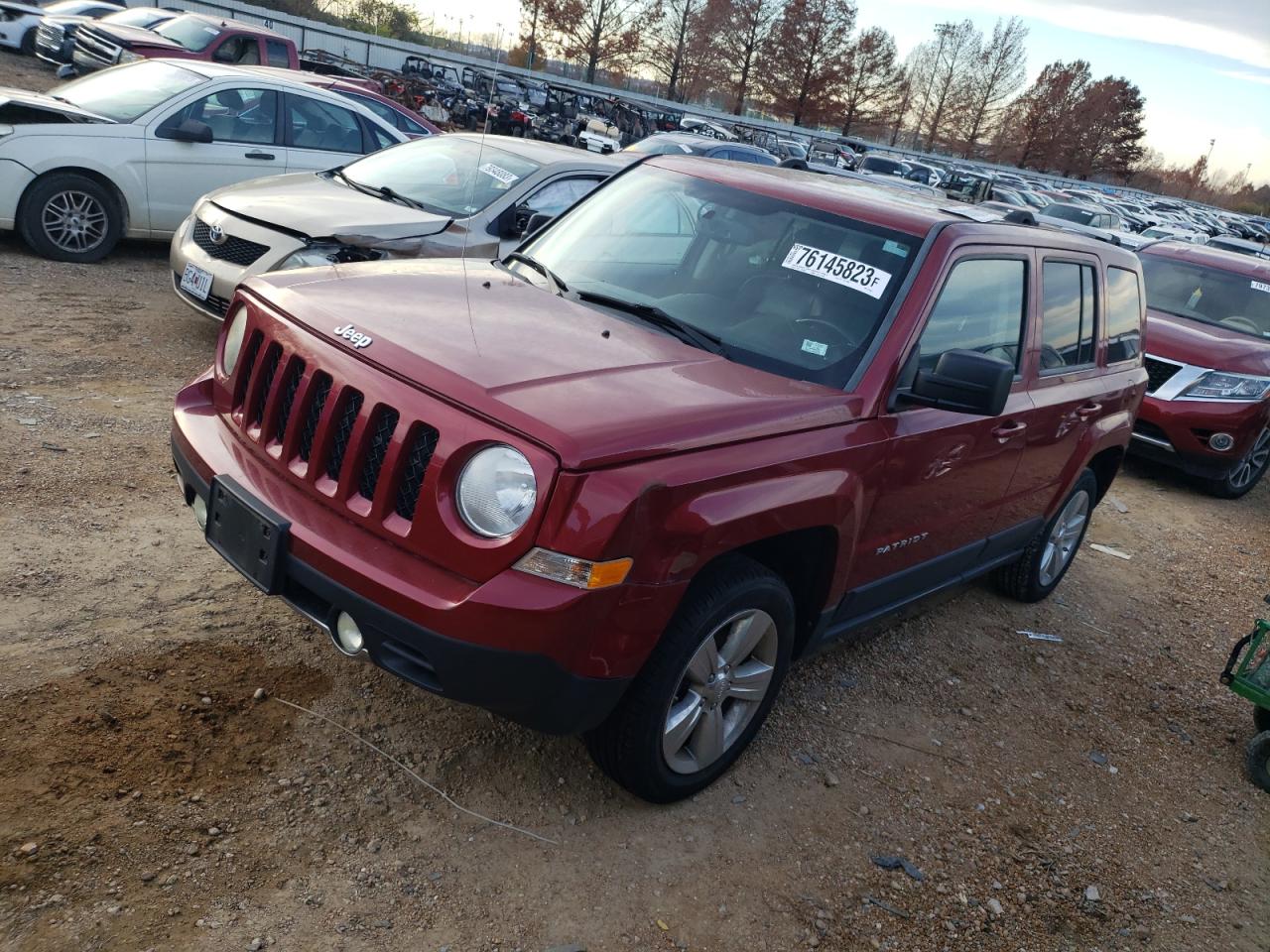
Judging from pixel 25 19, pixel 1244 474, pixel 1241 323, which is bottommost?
pixel 25 19

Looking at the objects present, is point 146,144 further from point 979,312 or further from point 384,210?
point 979,312

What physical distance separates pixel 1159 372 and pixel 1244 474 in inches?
49.6

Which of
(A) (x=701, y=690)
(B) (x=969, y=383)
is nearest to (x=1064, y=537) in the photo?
(B) (x=969, y=383)

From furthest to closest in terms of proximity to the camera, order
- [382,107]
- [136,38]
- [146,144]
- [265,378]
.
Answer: [136,38] < [382,107] < [146,144] < [265,378]

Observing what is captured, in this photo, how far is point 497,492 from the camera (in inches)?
105

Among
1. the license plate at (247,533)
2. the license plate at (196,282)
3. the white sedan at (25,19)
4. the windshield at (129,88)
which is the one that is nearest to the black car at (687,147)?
the windshield at (129,88)

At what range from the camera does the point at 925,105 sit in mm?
84750

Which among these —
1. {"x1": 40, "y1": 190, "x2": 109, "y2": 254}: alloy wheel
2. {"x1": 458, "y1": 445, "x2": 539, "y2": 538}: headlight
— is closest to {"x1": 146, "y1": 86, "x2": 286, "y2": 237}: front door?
{"x1": 40, "y1": 190, "x2": 109, "y2": 254}: alloy wheel

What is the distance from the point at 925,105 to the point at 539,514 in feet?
298

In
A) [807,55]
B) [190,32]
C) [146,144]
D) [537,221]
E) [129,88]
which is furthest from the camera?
[807,55]

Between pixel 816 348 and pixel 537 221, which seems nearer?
pixel 816 348

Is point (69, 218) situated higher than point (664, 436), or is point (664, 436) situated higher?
point (664, 436)

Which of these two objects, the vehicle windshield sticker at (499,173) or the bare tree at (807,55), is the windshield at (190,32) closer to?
the vehicle windshield sticker at (499,173)

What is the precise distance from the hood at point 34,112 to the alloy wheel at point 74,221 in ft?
1.81
